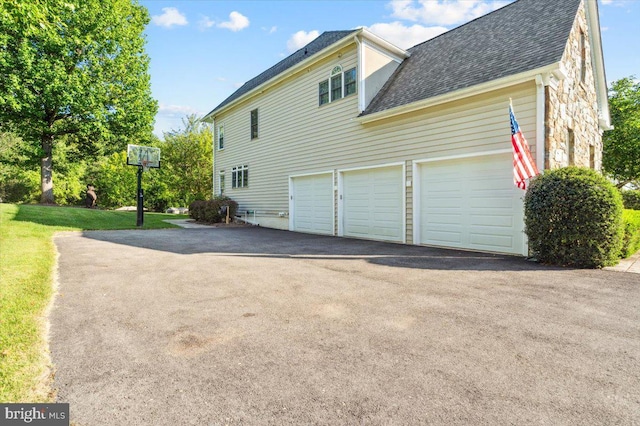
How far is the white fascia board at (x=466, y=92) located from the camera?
6866 mm

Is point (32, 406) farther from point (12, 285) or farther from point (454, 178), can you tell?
point (454, 178)

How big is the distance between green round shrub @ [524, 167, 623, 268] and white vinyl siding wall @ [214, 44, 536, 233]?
149cm

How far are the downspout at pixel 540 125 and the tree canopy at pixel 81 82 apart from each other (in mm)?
18887

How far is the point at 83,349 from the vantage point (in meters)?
2.85

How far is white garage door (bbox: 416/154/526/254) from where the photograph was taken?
748 cm

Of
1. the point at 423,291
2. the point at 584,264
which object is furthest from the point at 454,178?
the point at 423,291

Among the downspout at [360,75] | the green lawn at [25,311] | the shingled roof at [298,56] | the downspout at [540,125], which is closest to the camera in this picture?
the green lawn at [25,311]

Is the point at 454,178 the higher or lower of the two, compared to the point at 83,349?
higher

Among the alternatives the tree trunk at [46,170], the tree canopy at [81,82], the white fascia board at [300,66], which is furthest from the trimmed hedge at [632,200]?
the tree trunk at [46,170]

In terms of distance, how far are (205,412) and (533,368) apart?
2341 millimetres

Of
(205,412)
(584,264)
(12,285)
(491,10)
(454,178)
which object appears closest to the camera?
(205,412)

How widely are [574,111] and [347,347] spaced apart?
9.62m

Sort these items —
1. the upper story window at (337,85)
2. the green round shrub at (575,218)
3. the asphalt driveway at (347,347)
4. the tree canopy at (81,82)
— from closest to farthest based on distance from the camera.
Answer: the asphalt driveway at (347,347), the green round shrub at (575,218), the upper story window at (337,85), the tree canopy at (81,82)

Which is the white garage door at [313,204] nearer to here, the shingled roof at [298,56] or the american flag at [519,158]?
the shingled roof at [298,56]
